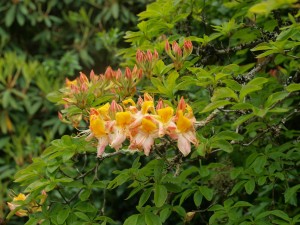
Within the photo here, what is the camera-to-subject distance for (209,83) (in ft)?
4.69

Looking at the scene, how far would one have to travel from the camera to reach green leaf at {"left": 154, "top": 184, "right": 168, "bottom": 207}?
144cm

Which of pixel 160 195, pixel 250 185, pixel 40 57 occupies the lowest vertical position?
pixel 40 57

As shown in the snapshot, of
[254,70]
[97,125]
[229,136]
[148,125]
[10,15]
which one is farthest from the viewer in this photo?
[10,15]

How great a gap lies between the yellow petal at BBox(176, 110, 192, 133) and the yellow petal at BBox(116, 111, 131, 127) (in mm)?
121

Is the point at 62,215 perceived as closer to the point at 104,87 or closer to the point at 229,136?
the point at 104,87

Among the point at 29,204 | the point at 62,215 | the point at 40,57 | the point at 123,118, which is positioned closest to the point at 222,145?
the point at 123,118

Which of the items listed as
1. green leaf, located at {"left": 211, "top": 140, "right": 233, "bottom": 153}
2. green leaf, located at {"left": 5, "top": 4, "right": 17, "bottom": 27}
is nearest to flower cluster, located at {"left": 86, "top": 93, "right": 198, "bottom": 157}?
green leaf, located at {"left": 211, "top": 140, "right": 233, "bottom": 153}

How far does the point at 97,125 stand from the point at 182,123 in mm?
220

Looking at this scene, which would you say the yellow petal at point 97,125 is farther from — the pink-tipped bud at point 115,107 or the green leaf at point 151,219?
the green leaf at point 151,219

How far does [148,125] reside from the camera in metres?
1.23

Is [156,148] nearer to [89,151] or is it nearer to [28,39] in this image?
[89,151]

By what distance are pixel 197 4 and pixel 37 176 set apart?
853 mm

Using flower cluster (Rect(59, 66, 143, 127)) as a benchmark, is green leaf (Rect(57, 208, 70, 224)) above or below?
below

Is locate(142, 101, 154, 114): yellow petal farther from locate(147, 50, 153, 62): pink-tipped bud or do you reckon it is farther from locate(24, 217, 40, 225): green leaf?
locate(24, 217, 40, 225): green leaf
